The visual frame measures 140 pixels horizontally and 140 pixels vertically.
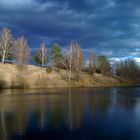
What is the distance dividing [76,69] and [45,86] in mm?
23894

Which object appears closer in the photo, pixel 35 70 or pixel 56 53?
pixel 35 70

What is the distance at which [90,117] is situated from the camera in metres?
31.8

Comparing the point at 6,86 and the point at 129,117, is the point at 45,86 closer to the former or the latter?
the point at 6,86

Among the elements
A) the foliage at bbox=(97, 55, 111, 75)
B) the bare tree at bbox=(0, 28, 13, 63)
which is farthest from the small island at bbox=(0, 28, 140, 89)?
the foliage at bbox=(97, 55, 111, 75)

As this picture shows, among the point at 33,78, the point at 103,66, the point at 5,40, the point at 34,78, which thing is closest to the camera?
the point at 33,78

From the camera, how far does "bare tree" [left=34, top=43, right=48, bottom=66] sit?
517ft

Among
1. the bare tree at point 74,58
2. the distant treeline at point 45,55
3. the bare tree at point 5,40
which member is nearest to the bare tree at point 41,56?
the distant treeline at point 45,55

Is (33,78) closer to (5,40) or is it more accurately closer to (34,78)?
(34,78)

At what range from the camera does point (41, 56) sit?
6319 inches

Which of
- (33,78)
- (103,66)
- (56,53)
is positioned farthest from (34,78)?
(103,66)

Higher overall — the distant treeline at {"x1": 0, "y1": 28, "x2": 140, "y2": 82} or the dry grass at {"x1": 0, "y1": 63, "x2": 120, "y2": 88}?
the distant treeline at {"x1": 0, "y1": 28, "x2": 140, "y2": 82}

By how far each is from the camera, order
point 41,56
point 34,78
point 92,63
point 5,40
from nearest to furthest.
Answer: point 34,78 → point 5,40 → point 41,56 → point 92,63

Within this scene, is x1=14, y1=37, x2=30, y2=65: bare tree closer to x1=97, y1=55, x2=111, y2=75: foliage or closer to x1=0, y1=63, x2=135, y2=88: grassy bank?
x1=0, y1=63, x2=135, y2=88: grassy bank

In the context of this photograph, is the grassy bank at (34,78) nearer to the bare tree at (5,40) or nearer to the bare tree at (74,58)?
the bare tree at (74,58)
